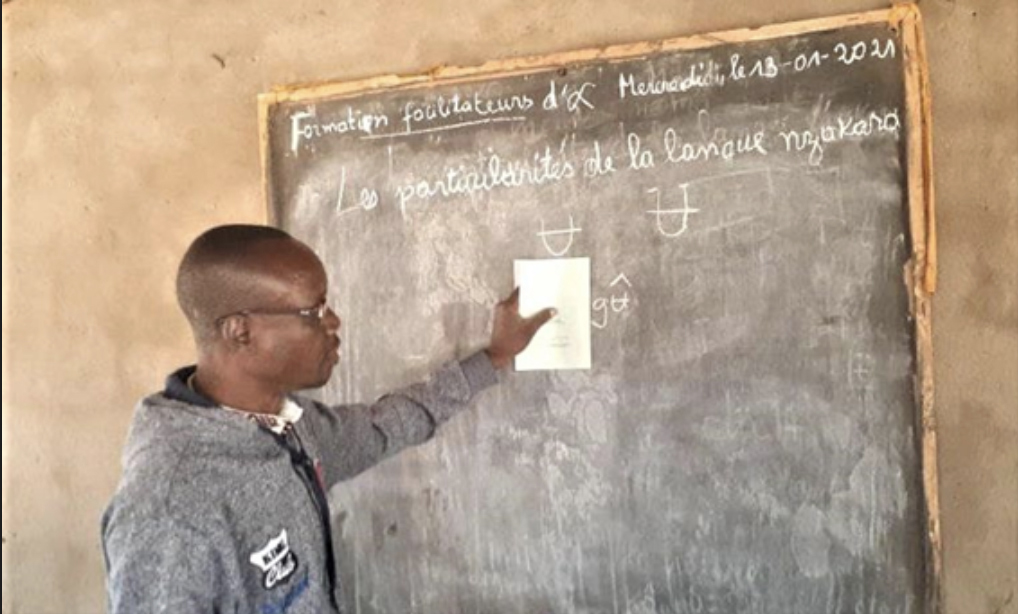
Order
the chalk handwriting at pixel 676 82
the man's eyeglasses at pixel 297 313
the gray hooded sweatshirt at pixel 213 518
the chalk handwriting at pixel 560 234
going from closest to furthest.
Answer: the gray hooded sweatshirt at pixel 213 518
the man's eyeglasses at pixel 297 313
the chalk handwriting at pixel 676 82
the chalk handwriting at pixel 560 234

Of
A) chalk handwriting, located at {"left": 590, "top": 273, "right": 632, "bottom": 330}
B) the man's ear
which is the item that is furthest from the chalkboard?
the man's ear

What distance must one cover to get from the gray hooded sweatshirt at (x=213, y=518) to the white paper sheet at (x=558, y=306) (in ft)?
1.72

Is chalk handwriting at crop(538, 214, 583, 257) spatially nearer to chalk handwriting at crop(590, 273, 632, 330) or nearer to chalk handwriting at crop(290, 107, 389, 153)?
chalk handwriting at crop(590, 273, 632, 330)

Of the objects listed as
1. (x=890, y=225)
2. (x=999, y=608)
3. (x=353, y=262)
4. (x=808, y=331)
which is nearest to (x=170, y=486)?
(x=353, y=262)

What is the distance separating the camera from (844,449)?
1.68 meters

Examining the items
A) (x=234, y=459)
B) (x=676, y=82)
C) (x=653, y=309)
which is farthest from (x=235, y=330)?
(x=676, y=82)

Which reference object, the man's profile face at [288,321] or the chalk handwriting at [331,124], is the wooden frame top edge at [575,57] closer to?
the chalk handwriting at [331,124]

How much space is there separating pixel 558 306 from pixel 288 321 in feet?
2.01

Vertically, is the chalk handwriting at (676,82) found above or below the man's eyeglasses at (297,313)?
above

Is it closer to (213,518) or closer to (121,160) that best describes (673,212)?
(213,518)

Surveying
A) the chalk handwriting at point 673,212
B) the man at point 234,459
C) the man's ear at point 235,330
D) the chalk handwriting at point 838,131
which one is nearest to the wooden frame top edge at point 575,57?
the chalk handwriting at point 838,131

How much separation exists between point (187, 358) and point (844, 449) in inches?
60.4

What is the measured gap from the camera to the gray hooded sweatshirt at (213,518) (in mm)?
1231

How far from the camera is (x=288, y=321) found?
1.45 meters
